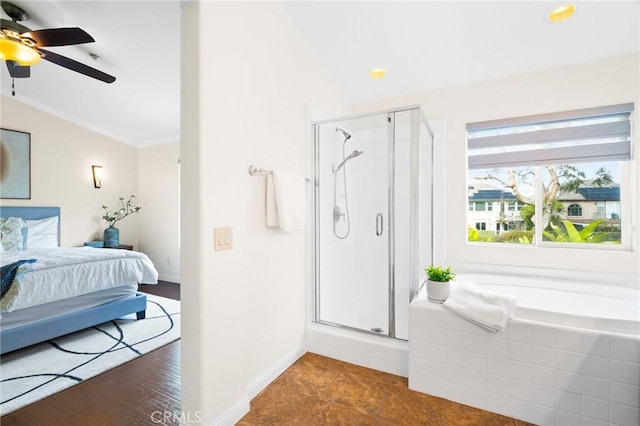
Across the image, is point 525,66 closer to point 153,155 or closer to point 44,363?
point 44,363

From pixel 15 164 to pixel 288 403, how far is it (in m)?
4.66

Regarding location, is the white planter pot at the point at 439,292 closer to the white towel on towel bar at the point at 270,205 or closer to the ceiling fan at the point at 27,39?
the white towel on towel bar at the point at 270,205

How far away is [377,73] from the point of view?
2.73 m

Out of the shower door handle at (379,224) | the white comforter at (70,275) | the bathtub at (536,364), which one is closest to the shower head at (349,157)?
the shower door handle at (379,224)

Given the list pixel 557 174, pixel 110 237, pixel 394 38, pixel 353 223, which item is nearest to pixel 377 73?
pixel 394 38

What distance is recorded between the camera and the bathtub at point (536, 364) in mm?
1412

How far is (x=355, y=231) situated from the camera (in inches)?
106

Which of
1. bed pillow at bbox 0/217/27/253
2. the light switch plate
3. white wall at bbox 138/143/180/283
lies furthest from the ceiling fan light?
white wall at bbox 138/143/180/283

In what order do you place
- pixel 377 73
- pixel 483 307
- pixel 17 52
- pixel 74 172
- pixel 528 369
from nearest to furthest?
pixel 528 369 → pixel 483 307 → pixel 17 52 → pixel 377 73 → pixel 74 172

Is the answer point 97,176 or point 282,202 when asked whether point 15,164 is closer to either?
point 97,176

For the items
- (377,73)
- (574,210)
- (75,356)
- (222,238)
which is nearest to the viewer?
(222,238)

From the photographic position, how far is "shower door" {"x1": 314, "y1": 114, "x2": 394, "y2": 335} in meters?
2.46

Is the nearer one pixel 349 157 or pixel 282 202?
pixel 282 202

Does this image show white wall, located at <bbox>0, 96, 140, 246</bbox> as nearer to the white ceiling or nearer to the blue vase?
the blue vase
